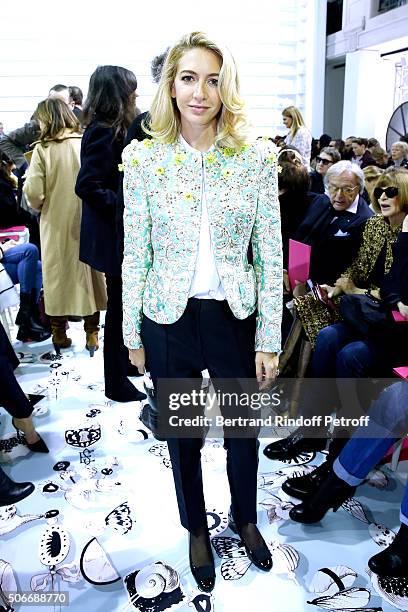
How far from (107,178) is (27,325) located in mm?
1553

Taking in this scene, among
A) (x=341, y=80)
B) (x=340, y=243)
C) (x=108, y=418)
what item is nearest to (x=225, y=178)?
(x=340, y=243)

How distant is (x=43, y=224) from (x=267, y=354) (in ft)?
6.19

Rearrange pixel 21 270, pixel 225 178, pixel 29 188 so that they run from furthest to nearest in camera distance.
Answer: pixel 21 270, pixel 29 188, pixel 225 178

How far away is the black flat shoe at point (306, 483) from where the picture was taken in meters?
1.87

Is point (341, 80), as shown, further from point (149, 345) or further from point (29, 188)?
point (149, 345)

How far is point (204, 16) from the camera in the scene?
6.88 m

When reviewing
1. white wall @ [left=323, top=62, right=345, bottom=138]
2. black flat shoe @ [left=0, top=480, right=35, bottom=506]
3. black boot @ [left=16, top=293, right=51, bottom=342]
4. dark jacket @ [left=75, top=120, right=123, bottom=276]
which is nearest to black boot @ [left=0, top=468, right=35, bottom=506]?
black flat shoe @ [left=0, top=480, right=35, bottom=506]

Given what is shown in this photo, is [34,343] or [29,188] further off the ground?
[29,188]

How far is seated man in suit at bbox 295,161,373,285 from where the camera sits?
234 cm

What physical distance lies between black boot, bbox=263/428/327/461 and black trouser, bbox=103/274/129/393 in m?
0.83

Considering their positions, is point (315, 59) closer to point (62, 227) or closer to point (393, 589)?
point (62, 227)

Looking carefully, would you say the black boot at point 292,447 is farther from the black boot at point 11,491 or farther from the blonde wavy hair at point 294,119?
the blonde wavy hair at point 294,119

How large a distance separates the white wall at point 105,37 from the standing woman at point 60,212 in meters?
4.67

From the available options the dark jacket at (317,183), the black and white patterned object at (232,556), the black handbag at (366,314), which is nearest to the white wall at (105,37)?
the dark jacket at (317,183)
